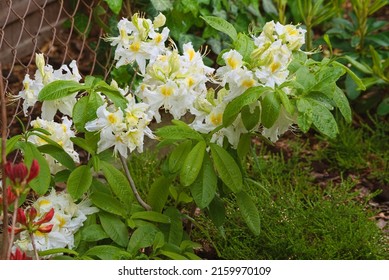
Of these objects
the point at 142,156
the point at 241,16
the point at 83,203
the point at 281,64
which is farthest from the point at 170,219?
the point at 241,16

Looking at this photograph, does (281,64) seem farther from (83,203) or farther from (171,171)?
(83,203)

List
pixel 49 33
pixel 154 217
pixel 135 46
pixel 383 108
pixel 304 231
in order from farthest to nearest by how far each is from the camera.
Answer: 1. pixel 49 33
2. pixel 383 108
3. pixel 304 231
4. pixel 154 217
5. pixel 135 46

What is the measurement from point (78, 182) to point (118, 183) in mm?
124

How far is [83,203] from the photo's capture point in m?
2.56

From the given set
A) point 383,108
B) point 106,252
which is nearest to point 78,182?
point 106,252

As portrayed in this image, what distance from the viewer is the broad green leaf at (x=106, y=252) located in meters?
2.45

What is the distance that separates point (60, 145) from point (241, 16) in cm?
179

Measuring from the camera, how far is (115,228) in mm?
2561

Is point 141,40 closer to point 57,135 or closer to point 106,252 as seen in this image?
point 57,135

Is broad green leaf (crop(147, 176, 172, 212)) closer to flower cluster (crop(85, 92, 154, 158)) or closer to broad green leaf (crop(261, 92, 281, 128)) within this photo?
flower cluster (crop(85, 92, 154, 158))

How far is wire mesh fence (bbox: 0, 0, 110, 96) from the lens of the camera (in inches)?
148

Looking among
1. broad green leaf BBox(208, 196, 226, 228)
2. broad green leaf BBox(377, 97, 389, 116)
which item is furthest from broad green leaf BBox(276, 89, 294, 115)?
broad green leaf BBox(377, 97, 389, 116)

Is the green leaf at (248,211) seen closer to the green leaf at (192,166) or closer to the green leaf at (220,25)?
the green leaf at (192,166)

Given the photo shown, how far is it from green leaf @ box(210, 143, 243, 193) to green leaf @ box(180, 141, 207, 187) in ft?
0.15
